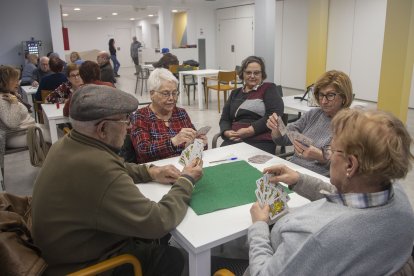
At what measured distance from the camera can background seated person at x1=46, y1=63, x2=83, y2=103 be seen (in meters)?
4.41

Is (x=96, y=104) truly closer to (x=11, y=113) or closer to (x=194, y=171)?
(x=194, y=171)

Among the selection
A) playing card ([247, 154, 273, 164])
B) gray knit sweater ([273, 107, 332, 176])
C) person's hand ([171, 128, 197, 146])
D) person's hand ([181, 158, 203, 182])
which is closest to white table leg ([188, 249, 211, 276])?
person's hand ([181, 158, 203, 182])

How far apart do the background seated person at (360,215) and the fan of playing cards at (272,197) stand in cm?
36

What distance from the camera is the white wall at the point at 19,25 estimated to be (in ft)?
30.8

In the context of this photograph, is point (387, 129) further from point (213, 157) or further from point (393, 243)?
point (213, 157)

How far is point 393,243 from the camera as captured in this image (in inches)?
36.7

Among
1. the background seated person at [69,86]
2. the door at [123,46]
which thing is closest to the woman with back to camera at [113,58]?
the door at [123,46]

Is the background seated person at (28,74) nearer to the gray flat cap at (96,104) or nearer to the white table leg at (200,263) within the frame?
the gray flat cap at (96,104)

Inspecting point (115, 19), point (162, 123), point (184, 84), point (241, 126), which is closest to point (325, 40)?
point (184, 84)

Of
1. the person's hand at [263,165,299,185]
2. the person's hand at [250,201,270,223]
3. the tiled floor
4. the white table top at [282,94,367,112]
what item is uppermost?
the person's hand at [263,165,299,185]

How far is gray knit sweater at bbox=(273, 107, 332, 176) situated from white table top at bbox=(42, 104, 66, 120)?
8.56 feet

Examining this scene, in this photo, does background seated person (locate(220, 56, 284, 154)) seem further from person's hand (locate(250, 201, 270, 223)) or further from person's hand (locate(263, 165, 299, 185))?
person's hand (locate(250, 201, 270, 223))

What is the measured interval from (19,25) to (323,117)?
9.78 m

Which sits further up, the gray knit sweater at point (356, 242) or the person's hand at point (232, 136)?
the gray knit sweater at point (356, 242)
